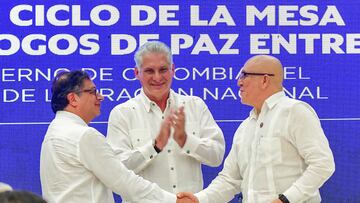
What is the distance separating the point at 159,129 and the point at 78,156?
918mm

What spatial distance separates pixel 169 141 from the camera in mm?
5062

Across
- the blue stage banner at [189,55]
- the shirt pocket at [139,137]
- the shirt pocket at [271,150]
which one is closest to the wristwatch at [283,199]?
the shirt pocket at [271,150]

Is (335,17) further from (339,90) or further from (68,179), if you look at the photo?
(68,179)

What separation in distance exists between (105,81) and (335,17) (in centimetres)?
173

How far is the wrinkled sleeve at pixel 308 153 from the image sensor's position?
428 cm

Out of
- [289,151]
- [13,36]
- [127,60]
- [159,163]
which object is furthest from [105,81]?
[289,151]

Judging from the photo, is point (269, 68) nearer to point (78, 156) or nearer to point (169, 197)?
point (169, 197)

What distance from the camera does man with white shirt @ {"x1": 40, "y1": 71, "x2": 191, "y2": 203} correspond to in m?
4.21

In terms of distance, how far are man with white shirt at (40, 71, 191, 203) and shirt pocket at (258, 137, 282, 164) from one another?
692 mm

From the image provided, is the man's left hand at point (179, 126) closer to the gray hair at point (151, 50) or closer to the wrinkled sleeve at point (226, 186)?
the wrinkled sleeve at point (226, 186)

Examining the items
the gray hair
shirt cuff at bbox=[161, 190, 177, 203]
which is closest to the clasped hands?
shirt cuff at bbox=[161, 190, 177, 203]

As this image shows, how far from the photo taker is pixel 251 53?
594 cm

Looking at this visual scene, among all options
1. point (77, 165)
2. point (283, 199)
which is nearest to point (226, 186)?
point (283, 199)

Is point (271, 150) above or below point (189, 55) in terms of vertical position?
below
